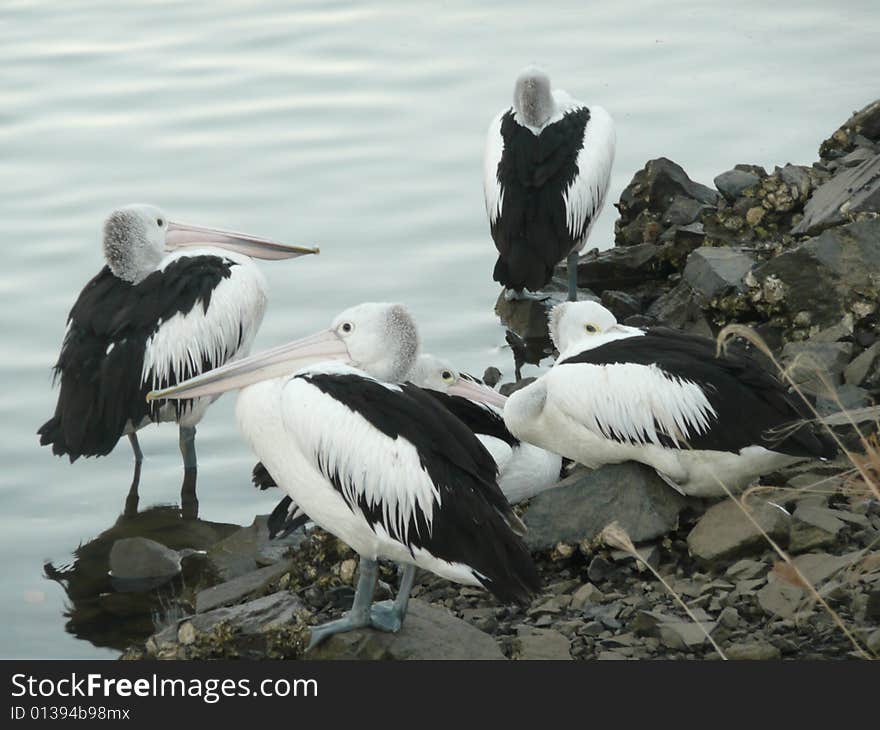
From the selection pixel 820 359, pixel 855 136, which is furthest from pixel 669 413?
pixel 855 136

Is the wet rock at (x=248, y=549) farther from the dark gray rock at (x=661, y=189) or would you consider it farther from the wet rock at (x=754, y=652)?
the dark gray rock at (x=661, y=189)

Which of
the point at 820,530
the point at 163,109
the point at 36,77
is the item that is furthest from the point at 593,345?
the point at 36,77

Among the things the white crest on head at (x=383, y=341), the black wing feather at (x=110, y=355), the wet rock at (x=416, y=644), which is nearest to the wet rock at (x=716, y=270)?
the black wing feather at (x=110, y=355)

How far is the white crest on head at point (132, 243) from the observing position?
24.4ft

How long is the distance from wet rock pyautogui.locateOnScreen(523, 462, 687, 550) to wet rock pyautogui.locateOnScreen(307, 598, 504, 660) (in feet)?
2.36

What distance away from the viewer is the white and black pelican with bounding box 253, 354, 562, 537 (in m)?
6.36

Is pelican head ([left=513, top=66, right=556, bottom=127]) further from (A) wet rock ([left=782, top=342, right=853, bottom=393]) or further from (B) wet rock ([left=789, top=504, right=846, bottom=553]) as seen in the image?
(B) wet rock ([left=789, top=504, right=846, bottom=553])

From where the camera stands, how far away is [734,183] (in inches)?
349

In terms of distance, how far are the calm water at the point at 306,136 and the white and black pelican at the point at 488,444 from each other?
99 cm

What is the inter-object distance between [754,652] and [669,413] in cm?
119

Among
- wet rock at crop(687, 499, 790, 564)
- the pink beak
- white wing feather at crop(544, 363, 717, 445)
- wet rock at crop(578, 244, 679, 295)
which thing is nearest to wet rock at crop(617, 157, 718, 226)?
wet rock at crop(578, 244, 679, 295)

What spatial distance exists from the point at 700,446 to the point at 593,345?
26.4 inches

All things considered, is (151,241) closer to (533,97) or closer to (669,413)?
(533,97)

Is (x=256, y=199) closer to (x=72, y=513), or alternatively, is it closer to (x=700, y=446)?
(x=72, y=513)
